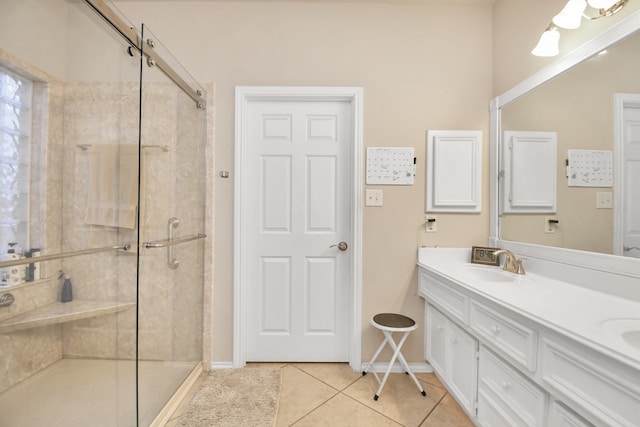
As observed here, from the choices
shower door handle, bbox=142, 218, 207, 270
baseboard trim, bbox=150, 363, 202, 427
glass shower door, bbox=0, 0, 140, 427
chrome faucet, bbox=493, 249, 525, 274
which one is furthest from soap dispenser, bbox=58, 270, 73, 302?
chrome faucet, bbox=493, 249, 525, 274

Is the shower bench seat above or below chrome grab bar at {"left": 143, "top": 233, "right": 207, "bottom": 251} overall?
below

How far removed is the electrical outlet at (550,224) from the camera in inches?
60.7

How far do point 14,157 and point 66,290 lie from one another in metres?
0.51

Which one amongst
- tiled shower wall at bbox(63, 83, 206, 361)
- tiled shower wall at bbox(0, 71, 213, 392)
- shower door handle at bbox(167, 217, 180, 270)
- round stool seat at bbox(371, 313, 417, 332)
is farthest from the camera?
round stool seat at bbox(371, 313, 417, 332)

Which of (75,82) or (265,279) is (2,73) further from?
(265,279)

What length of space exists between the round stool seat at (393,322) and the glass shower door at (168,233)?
4.22 ft

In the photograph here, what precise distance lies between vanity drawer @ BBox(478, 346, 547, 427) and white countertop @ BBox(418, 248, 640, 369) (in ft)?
1.01

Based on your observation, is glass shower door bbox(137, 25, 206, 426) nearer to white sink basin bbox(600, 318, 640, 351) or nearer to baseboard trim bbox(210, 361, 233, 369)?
baseboard trim bbox(210, 361, 233, 369)

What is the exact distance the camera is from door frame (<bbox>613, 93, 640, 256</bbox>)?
1.19 m

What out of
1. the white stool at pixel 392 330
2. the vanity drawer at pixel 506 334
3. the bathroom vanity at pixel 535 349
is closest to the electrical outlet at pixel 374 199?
the bathroom vanity at pixel 535 349

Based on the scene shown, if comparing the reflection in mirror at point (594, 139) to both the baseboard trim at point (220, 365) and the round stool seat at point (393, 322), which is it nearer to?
the round stool seat at point (393, 322)

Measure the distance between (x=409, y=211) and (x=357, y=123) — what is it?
778 millimetres

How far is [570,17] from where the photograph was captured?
135 cm

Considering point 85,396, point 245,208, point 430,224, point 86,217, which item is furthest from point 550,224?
point 85,396
